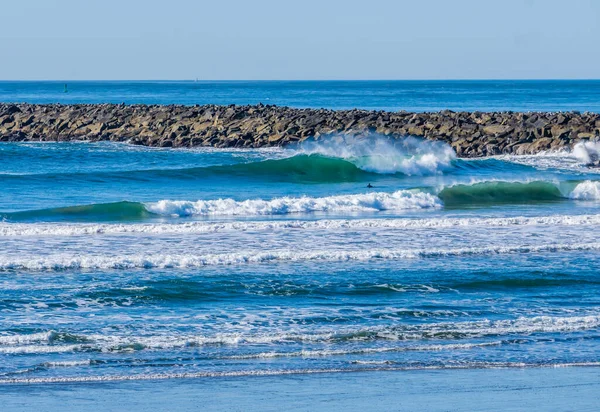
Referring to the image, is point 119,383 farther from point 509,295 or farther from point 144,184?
point 144,184

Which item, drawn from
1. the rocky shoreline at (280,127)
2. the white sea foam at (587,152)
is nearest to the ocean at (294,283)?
the white sea foam at (587,152)

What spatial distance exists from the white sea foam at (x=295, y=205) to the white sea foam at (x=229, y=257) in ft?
19.0

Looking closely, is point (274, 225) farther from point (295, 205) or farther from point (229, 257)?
point (229, 257)

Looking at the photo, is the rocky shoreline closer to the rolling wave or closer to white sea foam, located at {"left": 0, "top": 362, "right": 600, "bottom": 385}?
the rolling wave

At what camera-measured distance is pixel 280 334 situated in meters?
10.7

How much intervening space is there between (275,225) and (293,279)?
502 centimetres

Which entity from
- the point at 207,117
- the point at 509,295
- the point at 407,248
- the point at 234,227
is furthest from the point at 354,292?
the point at 207,117

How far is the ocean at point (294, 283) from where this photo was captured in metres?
9.89

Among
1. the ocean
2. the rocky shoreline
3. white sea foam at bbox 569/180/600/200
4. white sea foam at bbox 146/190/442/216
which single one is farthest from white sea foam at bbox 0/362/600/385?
the rocky shoreline

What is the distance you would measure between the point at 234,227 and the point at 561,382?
9.77 meters

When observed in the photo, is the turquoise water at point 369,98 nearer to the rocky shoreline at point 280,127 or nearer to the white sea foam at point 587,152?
the rocky shoreline at point 280,127

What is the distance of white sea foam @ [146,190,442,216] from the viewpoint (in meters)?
21.2

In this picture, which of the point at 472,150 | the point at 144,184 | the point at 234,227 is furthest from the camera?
the point at 472,150

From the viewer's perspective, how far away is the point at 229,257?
590 inches
